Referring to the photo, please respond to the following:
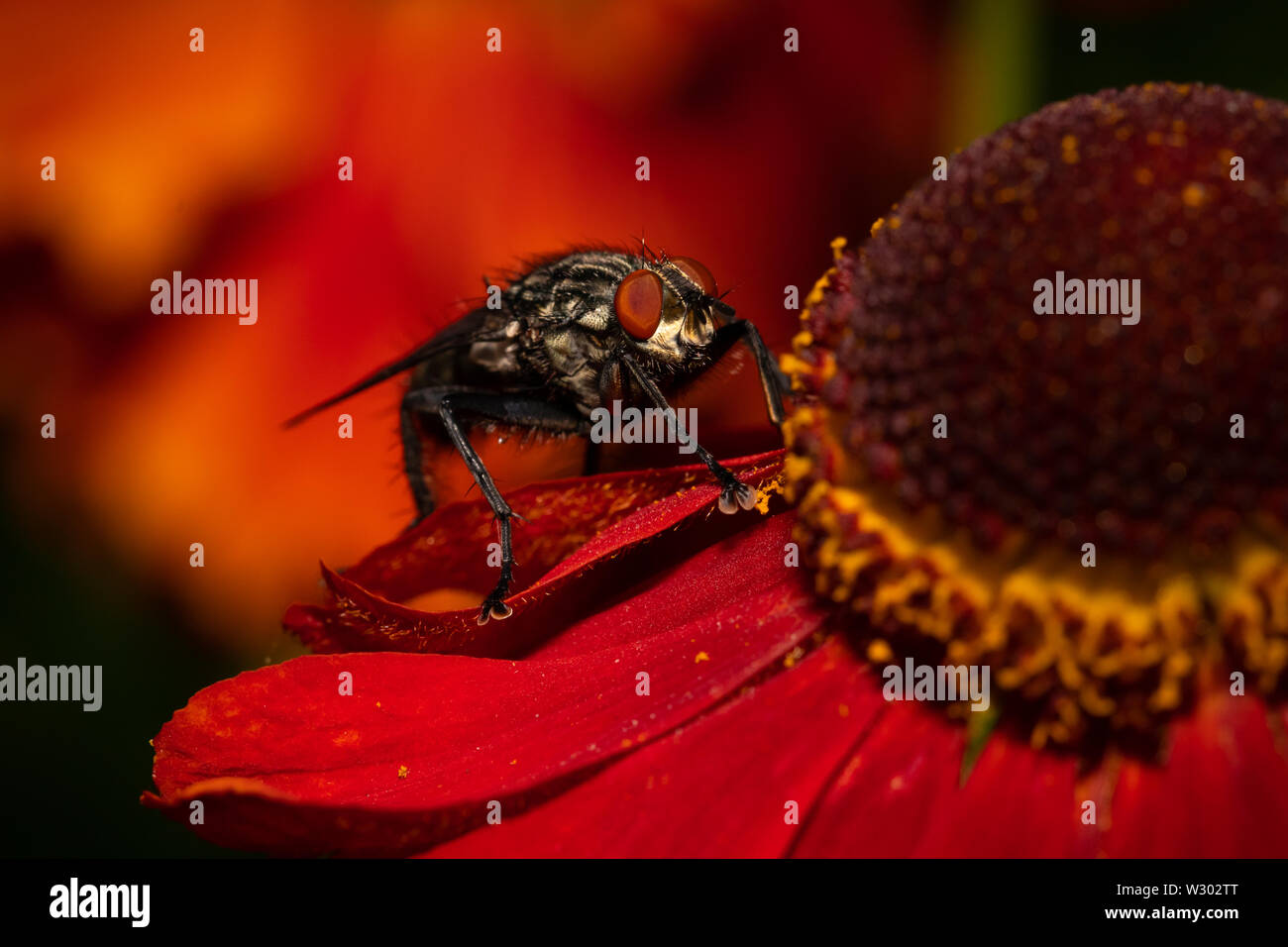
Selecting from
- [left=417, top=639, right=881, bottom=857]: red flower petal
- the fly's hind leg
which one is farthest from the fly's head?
[left=417, top=639, right=881, bottom=857]: red flower petal

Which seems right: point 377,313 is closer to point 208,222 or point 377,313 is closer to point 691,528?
point 208,222

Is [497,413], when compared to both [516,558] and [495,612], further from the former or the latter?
[495,612]

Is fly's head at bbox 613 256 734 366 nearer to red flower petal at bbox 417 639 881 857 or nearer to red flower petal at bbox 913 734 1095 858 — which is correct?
red flower petal at bbox 417 639 881 857

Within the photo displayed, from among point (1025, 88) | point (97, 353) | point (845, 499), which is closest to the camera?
point (845, 499)

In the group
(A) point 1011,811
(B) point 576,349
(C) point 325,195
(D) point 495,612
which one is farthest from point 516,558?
(C) point 325,195

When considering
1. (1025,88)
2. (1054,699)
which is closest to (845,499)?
Result: (1054,699)

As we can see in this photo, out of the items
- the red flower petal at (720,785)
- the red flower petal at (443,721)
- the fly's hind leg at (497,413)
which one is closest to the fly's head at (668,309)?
the fly's hind leg at (497,413)
